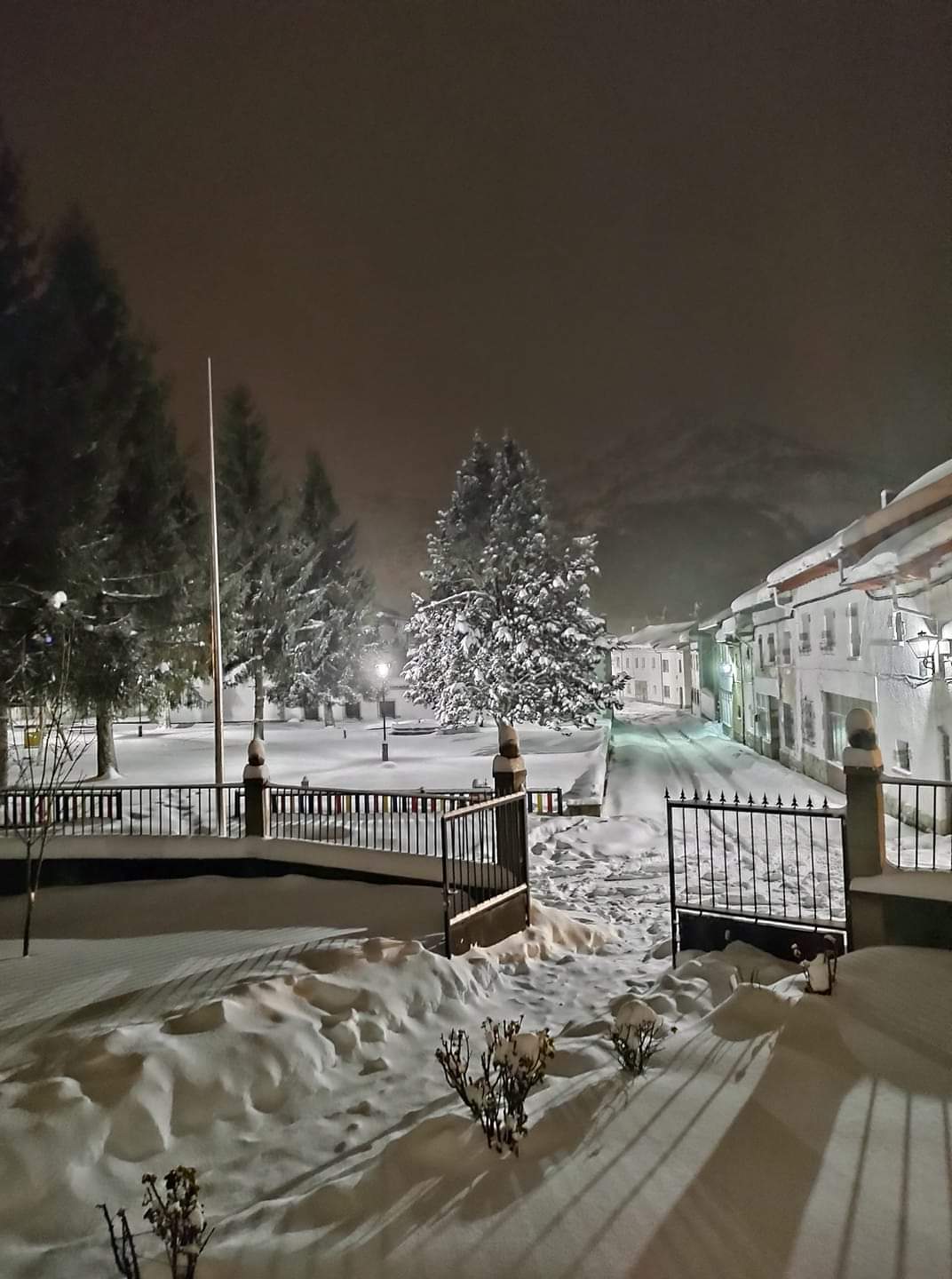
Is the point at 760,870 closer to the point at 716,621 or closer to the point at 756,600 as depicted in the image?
Answer: the point at 756,600

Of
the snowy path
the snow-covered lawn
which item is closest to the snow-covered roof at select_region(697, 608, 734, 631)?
the snowy path

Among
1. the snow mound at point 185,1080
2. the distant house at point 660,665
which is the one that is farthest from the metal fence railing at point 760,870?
the distant house at point 660,665

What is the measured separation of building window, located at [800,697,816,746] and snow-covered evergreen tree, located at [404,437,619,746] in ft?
22.6

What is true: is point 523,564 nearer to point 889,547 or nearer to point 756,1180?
point 889,547

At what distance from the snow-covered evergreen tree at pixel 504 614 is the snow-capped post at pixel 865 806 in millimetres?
20572

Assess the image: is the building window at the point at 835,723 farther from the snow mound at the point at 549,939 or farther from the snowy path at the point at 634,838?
the snow mound at the point at 549,939

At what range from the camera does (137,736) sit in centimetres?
3344

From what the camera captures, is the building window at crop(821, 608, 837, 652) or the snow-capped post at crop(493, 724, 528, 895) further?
the building window at crop(821, 608, 837, 652)

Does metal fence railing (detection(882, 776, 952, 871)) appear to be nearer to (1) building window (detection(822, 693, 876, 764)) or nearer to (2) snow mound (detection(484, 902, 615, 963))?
(1) building window (detection(822, 693, 876, 764))

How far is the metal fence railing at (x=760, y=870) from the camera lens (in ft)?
26.5

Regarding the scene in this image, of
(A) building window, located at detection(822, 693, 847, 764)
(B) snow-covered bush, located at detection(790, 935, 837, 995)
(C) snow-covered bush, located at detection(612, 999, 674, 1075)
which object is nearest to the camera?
(C) snow-covered bush, located at detection(612, 999, 674, 1075)

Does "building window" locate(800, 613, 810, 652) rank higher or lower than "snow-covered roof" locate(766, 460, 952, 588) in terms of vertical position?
lower

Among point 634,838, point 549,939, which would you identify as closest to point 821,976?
point 549,939

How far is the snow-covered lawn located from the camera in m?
21.2
